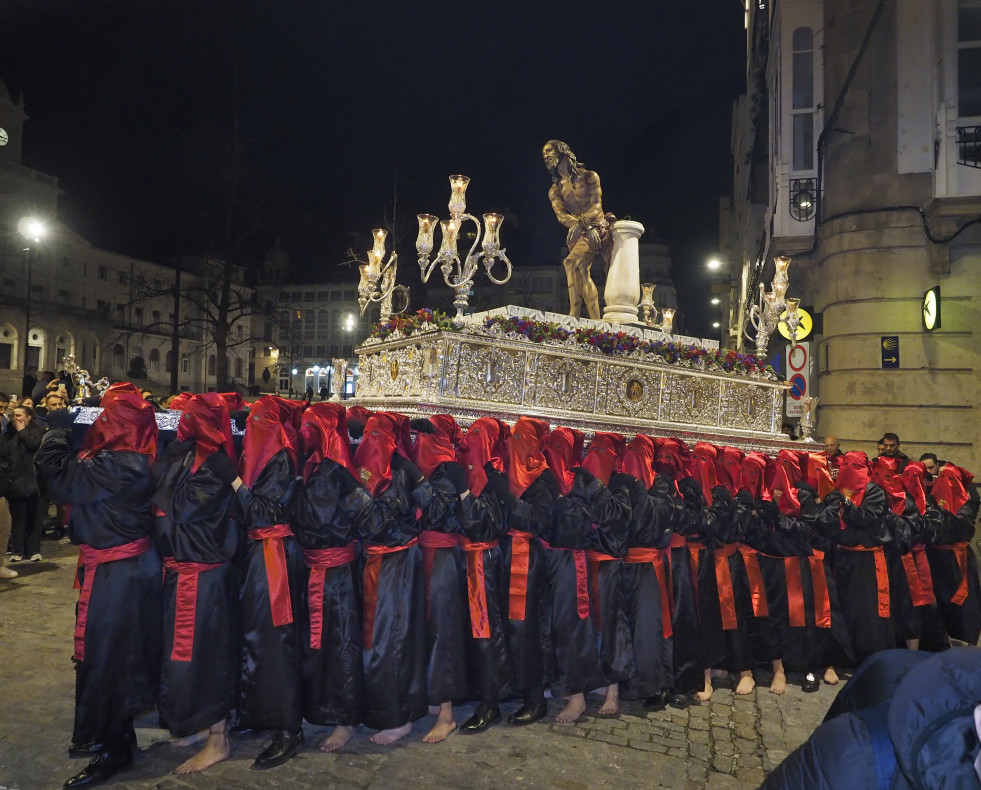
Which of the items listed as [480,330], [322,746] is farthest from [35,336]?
[322,746]

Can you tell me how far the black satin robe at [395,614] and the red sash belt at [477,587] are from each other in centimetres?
35

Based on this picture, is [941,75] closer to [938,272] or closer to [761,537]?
[938,272]

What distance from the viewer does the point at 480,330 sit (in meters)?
8.51

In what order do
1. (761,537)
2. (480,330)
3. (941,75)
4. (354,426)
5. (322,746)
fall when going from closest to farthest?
(322,746) < (354,426) < (761,537) < (480,330) < (941,75)

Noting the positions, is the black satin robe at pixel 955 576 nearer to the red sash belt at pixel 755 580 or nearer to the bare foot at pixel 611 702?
the red sash belt at pixel 755 580

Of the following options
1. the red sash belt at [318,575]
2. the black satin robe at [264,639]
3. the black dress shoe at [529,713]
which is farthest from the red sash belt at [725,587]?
the black satin robe at [264,639]

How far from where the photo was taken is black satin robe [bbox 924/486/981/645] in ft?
22.4

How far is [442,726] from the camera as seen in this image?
4.68 m

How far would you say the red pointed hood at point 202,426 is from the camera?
4191mm

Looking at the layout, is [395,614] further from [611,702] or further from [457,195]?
[457,195]

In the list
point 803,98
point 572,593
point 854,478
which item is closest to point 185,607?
point 572,593

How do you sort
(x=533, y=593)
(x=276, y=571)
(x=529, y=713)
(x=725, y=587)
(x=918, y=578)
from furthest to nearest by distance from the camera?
(x=918, y=578), (x=725, y=587), (x=533, y=593), (x=529, y=713), (x=276, y=571)

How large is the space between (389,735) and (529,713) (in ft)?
3.35

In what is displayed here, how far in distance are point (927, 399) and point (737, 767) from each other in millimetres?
10323
